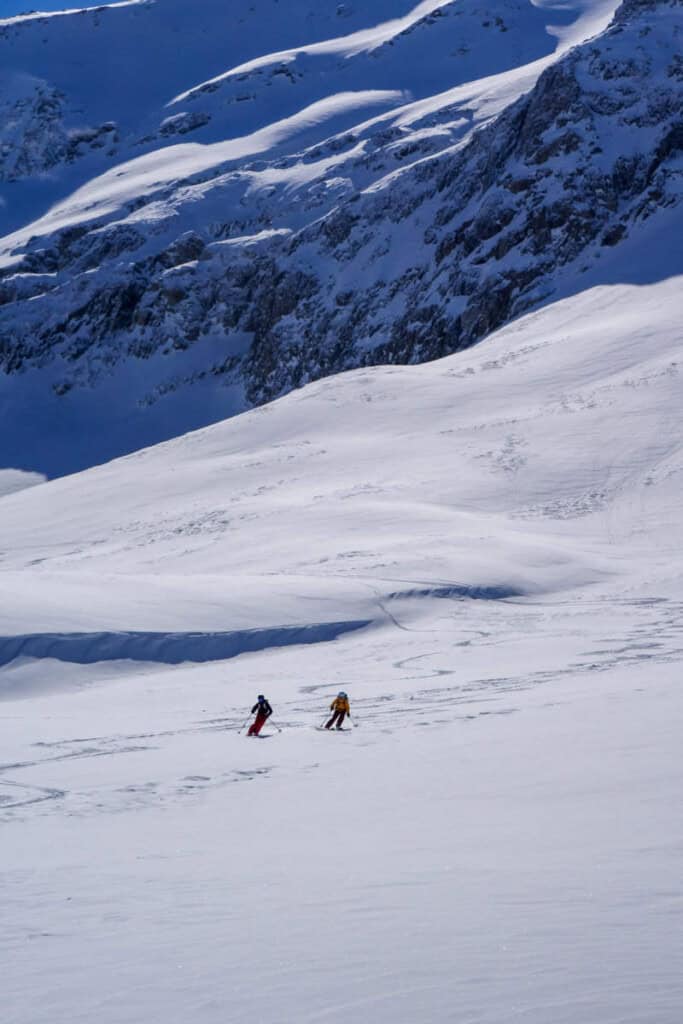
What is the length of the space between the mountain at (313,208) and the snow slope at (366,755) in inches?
1517

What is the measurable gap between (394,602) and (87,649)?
7877 mm

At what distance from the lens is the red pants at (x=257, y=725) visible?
1559 cm

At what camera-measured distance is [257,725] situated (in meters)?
15.7

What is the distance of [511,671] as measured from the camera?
19625 millimetres

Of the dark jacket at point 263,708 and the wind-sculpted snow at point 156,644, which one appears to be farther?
the wind-sculpted snow at point 156,644

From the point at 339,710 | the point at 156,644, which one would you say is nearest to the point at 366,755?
the point at 339,710

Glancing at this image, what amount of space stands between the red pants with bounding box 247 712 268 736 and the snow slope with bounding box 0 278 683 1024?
0.38 meters

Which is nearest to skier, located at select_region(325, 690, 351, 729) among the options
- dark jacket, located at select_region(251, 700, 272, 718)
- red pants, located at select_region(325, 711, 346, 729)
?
red pants, located at select_region(325, 711, 346, 729)

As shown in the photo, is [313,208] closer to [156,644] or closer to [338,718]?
[156,644]

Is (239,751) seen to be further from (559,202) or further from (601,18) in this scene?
(601,18)

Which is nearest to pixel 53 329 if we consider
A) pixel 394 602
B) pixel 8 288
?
pixel 8 288

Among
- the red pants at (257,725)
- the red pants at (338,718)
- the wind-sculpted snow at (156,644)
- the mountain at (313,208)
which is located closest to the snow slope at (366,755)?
the wind-sculpted snow at (156,644)

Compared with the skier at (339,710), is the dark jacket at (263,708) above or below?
above

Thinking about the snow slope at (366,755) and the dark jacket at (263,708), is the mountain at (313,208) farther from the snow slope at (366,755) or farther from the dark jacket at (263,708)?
the dark jacket at (263,708)
